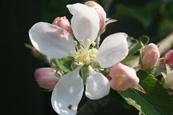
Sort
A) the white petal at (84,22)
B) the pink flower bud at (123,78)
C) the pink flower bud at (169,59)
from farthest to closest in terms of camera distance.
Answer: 1. the pink flower bud at (169,59)
2. the white petal at (84,22)
3. the pink flower bud at (123,78)

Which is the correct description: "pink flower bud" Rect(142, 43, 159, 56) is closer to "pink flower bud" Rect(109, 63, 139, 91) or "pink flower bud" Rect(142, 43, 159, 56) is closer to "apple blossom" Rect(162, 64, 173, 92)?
"apple blossom" Rect(162, 64, 173, 92)

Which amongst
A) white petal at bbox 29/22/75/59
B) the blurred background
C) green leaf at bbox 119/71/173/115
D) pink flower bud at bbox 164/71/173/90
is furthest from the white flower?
the blurred background

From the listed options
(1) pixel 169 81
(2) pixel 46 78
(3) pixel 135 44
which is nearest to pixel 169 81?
(1) pixel 169 81

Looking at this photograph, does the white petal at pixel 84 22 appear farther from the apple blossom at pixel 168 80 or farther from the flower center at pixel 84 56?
the apple blossom at pixel 168 80

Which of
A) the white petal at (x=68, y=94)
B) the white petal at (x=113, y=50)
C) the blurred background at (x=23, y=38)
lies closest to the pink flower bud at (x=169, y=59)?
the white petal at (x=113, y=50)

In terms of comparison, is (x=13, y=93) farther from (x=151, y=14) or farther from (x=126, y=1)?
(x=126, y=1)

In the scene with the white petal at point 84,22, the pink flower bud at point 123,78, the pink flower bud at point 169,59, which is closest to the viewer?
the pink flower bud at point 123,78
